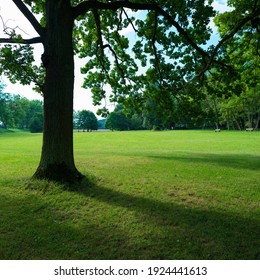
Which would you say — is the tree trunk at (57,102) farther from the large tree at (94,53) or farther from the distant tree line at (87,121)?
the distant tree line at (87,121)

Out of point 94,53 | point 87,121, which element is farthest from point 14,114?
point 94,53

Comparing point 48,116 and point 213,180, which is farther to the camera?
point 213,180

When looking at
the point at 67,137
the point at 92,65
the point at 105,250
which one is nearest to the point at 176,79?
the point at 92,65

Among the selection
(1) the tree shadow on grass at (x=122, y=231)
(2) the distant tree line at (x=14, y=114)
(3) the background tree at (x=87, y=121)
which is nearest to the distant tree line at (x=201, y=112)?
(1) the tree shadow on grass at (x=122, y=231)

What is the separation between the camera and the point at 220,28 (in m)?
16.9

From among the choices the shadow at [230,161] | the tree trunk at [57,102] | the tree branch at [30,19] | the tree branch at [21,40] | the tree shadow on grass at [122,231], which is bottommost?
the tree shadow on grass at [122,231]

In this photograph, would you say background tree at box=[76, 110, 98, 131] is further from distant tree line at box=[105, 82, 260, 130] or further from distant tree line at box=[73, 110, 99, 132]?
distant tree line at box=[105, 82, 260, 130]

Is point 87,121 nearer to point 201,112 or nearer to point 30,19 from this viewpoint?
point 201,112

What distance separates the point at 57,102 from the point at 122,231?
15.2 feet

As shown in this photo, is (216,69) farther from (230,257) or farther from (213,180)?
(230,257)

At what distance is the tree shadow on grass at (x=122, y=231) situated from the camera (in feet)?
14.9

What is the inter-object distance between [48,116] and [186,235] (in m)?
5.42

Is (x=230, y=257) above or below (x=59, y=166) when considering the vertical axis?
below

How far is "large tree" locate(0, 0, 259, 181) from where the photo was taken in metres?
8.34
